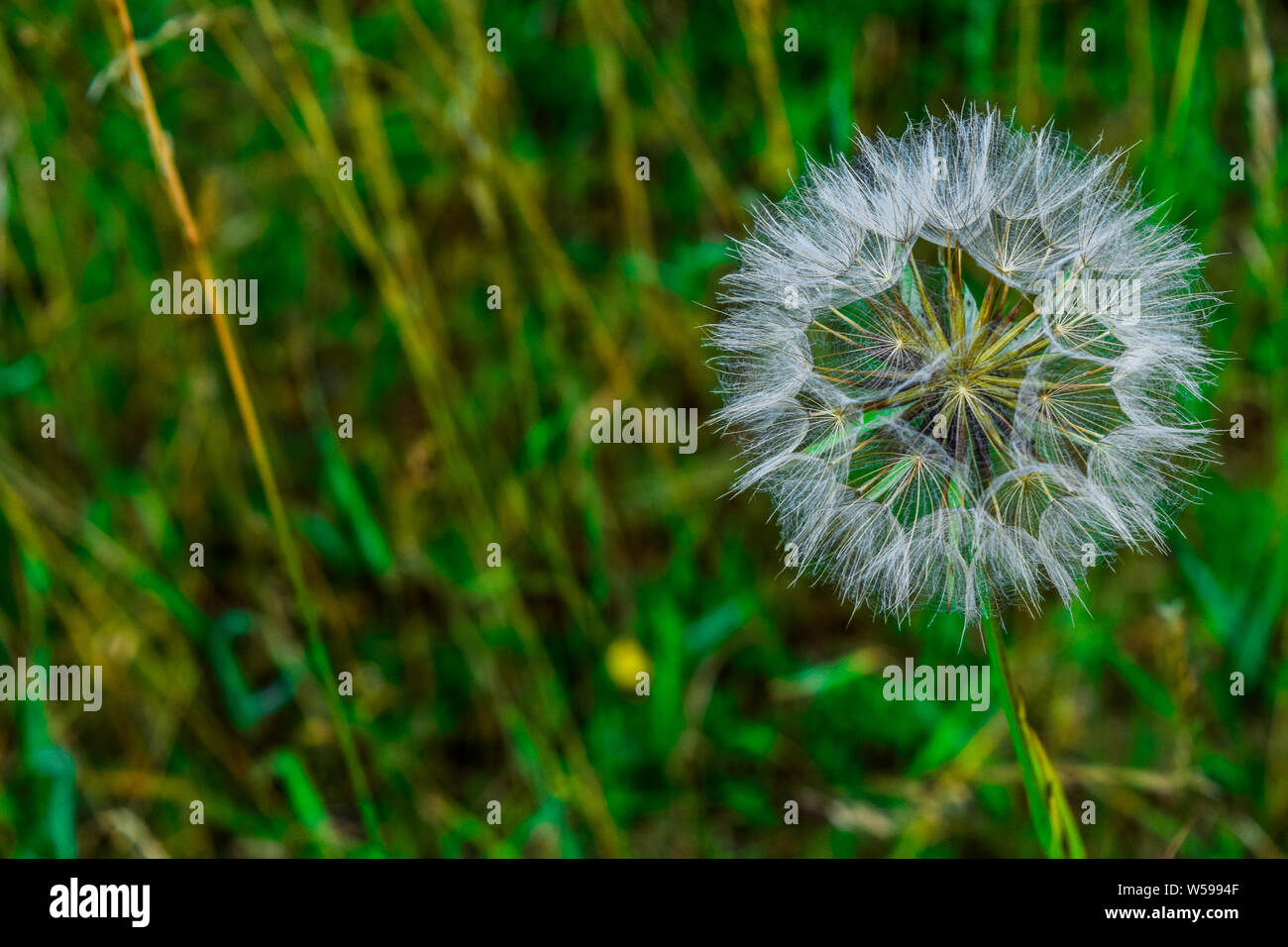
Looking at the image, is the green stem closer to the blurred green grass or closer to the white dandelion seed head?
the white dandelion seed head

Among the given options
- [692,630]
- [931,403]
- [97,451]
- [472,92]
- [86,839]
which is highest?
[472,92]

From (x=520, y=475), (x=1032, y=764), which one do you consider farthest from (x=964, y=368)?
(x=520, y=475)

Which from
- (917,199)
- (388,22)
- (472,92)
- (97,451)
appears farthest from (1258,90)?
(97,451)

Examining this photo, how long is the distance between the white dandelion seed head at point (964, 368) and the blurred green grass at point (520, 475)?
48.3 inches

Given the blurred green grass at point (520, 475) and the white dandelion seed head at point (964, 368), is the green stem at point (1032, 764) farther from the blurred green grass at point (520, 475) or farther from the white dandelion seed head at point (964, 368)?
the blurred green grass at point (520, 475)

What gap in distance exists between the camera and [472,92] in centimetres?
310

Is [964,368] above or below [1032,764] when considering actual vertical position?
above

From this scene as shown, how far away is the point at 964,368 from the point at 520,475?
6.38ft

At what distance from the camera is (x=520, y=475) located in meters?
3.52

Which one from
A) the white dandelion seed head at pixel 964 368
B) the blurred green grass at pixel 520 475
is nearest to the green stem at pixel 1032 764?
the white dandelion seed head at pixel 964 368

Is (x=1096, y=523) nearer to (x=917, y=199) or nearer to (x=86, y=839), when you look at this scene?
(x=917, y=199)

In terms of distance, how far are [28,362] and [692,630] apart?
251 centimetres

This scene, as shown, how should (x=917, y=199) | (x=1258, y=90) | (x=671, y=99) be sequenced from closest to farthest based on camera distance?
1. (x=917, y=199)
2. (x=1258, y=90)
3. (x=671, y=99)

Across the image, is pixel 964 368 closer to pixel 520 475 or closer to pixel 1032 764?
pixel 1032 764
